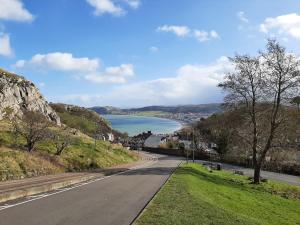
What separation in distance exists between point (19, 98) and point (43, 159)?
1542 inches

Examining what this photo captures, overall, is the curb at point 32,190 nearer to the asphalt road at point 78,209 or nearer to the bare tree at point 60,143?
the asphalt road at point 78,209

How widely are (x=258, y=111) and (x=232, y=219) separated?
101 feet

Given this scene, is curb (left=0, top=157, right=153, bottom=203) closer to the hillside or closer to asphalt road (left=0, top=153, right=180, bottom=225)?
asphalt road (left=0, top=153, right=180, bottom=225)

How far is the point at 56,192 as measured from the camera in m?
22.0

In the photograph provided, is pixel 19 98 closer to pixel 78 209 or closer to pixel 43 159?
pixel 43 159

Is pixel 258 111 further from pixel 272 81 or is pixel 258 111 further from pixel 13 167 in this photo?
pixel 13 167

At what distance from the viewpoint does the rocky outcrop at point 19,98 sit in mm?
66412

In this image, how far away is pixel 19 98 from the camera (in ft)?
246

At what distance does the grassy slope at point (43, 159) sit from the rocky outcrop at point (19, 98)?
15.1 metres

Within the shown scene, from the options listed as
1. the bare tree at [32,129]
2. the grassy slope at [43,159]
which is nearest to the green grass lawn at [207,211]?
the grassy slope at [43,159]

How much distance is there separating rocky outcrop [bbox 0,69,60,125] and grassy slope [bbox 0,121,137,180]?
595 inches

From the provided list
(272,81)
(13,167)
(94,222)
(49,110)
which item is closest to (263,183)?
(272,81)

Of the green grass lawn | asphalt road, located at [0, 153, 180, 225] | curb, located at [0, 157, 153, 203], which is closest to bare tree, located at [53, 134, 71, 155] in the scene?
curb, located at [0, 157, 153, 203]

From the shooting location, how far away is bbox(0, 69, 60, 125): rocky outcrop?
6641 centimetres
